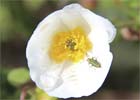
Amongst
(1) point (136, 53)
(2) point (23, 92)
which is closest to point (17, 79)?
(2) point (23, 92)

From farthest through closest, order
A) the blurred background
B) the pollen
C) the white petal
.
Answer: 1. the blurred background
2. the pollen
3. the white petal

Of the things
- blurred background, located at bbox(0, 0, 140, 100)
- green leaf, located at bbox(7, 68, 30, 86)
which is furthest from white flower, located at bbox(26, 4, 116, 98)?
blurred background, located at bbox(0, 0, 140, 100)

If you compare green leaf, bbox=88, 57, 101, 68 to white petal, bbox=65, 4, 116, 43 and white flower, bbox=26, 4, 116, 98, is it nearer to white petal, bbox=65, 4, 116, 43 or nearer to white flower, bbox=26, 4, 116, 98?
white flower, bbox=26, 4, 116, 98

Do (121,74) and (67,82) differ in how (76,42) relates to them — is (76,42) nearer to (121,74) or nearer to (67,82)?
(67,82)

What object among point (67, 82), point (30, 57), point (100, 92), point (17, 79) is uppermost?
point (30, 57)

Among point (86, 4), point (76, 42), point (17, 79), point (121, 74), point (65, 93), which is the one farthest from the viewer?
point (121, 74)

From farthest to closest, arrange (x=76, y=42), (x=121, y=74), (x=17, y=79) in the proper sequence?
(x=121, y=74)
(x=17, y=79)
(x=76, y=42)

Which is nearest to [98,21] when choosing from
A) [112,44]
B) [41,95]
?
[41,95]

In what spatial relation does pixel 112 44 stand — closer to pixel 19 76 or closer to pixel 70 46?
pixel 19 76
